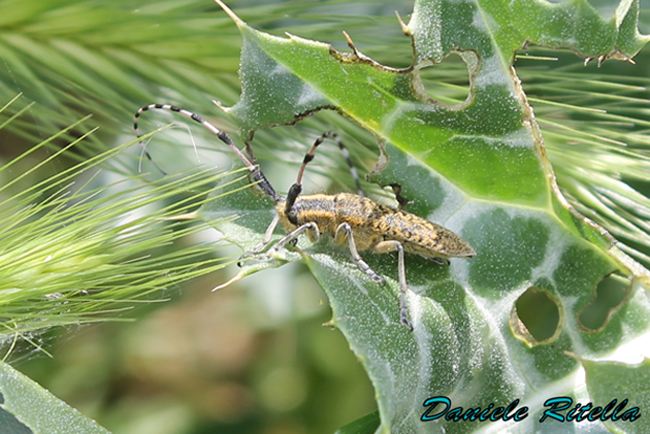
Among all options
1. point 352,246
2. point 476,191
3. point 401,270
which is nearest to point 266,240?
point 352,246

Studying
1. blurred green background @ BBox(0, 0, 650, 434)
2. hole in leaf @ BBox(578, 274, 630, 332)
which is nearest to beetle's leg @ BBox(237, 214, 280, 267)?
blurred green background @ BBox(0, 0, 650, 434)

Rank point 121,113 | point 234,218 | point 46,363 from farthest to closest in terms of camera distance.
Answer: point 46,363, point 121,113, point 234,218

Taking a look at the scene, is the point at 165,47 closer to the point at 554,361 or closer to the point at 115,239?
the point at 115,239

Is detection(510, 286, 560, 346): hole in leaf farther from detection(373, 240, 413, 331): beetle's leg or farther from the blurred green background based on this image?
detection(373, 240, 413, 331): beetle's leg

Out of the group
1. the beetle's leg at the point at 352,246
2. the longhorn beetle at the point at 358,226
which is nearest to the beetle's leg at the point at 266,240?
the longhorn beetle at the point at 358,226

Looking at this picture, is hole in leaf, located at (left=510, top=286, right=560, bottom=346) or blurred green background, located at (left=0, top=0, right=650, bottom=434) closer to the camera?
blurred green background, located at (left=0, top=0, right=650, bottom=434)

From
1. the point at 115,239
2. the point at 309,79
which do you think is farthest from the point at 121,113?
the point at 309,79
